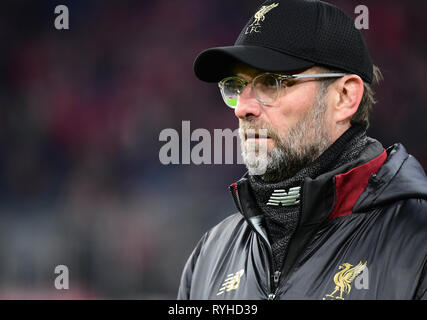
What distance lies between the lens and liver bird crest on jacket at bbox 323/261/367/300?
5.20 ft

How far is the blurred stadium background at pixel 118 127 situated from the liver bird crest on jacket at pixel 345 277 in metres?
4.15

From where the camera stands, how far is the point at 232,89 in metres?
1.96

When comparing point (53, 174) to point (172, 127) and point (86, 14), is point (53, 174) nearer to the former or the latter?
point (172, 127)

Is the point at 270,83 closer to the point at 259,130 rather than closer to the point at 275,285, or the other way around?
the point at 259,130

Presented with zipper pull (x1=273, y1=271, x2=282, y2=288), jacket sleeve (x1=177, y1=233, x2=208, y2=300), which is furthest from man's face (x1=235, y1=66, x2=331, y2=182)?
jacket sleeve (x1=177, y1=233, x2=208, y2=300)

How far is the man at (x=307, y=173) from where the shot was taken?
1.63m

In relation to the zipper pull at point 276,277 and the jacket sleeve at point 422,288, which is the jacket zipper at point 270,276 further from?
the jacket sleeve at point 422,288

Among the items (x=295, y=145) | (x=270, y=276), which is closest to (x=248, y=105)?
(x=295, y=145)

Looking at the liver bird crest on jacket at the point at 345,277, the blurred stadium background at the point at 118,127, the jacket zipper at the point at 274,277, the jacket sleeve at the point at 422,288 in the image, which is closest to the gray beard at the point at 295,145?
the jacket zipper at the point at 274,277

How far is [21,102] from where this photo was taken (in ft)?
21.0

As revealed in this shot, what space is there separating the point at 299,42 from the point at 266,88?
0.57 feet

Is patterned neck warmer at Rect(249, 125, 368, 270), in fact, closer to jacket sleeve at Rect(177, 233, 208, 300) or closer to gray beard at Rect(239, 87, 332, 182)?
gray beard at Rect(239, 87, 332, 182)
